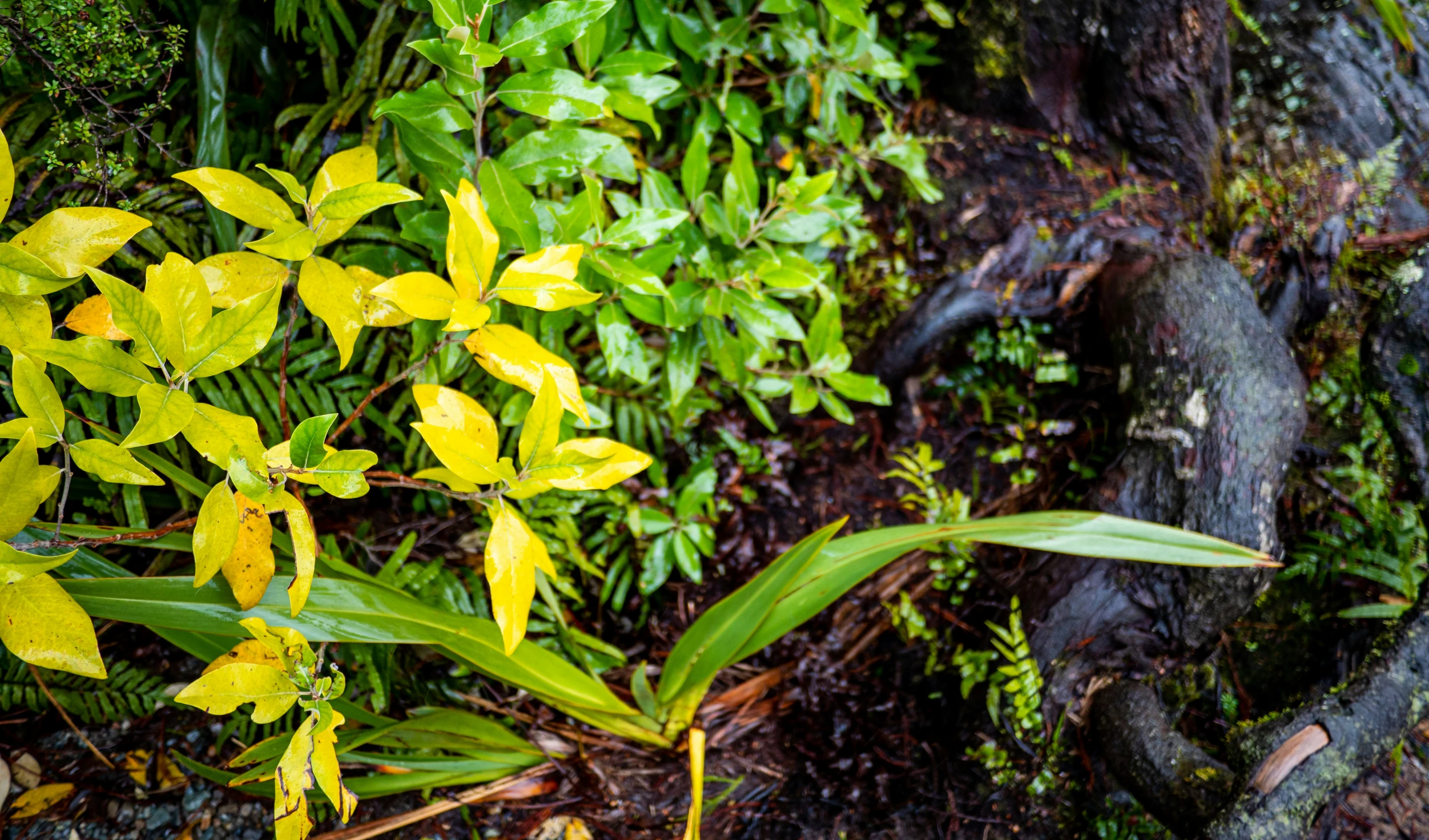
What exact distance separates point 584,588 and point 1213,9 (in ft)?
9.65

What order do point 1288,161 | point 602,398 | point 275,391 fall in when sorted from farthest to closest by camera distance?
point 1288,161
point 602,398
point 275,391

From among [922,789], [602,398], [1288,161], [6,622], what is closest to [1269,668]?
[922,789]

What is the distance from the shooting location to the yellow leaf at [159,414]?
1008 mm

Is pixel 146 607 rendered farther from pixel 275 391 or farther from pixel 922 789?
pixel 922 789

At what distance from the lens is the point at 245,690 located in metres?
1.12

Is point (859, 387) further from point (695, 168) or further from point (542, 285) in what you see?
point (542, 285)

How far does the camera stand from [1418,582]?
203cm

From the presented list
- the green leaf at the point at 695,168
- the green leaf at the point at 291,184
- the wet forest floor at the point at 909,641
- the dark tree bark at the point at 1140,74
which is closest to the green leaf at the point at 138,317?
the green leaf at the point at 291,184

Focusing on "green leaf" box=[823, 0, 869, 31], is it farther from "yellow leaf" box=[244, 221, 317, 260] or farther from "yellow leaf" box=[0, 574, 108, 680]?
"yellow leaf" box=[0, 574, 108, 680]

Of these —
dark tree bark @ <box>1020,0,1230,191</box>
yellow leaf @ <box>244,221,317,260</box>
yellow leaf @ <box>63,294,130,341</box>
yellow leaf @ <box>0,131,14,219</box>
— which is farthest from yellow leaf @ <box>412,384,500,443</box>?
dark tree bark @ <box>1020,0,1230,191</box>

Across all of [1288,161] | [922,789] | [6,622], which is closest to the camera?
[6,622]

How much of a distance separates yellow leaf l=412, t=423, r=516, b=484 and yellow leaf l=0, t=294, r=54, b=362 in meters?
0.62

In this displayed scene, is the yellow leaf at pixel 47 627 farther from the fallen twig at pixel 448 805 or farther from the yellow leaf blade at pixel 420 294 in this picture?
the fallen twig at pixel 448 805

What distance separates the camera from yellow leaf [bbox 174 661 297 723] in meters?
1.08
